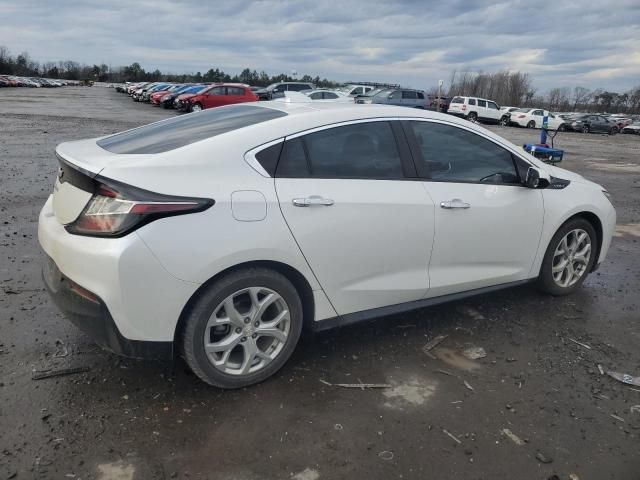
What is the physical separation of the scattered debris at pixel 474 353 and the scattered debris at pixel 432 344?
21cm

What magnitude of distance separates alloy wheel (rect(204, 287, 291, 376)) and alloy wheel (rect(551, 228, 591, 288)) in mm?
2665

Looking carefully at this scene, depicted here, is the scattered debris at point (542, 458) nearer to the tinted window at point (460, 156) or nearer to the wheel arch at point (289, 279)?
the wheel arch at point (289, 279)

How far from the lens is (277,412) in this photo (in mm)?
2947

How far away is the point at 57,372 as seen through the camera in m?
3.21

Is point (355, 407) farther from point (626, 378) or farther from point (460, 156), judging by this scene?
point (460, 156)

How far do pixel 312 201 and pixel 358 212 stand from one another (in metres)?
0.32

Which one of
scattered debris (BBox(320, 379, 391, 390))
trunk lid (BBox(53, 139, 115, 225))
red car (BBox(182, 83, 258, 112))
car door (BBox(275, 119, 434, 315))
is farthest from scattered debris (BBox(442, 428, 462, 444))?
red car (BBox(182, 83, 258, 112))

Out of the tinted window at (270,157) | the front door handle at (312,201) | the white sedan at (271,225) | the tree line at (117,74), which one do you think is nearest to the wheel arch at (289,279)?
the white sedan at (271,225)

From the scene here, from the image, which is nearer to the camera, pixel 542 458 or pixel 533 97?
pixel 542 458

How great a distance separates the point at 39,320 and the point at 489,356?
10.7ft

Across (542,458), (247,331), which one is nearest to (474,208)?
(542,458)

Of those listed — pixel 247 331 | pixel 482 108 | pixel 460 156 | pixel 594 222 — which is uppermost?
pixel 482 108

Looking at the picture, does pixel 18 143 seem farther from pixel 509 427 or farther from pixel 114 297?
pixel 509 427

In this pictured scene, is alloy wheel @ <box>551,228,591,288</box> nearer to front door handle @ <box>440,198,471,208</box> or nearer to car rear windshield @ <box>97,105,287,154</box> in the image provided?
front door handle @ <box>440,198,471,208</box>
